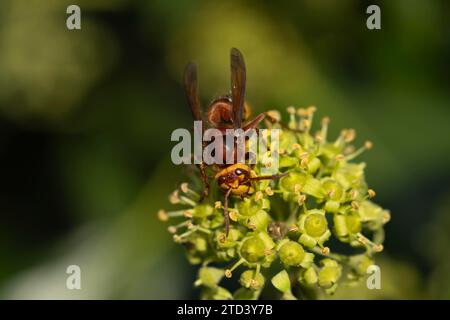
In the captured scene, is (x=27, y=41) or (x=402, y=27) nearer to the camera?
(x=402, y=27)

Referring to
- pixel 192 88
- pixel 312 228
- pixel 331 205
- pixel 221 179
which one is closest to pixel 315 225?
pixel 312 228

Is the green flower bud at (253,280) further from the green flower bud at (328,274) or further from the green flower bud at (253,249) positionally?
the green flower bud at (328,274)

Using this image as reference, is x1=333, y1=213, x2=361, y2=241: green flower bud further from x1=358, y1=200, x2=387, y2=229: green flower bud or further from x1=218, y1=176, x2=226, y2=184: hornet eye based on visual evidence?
x1=218, y1=176, x2=226, y2=184: hornet eye

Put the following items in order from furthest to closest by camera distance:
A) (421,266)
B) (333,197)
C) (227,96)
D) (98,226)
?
(98,226), (421,266), (227,96), (333,197)

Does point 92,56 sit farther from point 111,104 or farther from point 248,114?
point 248,114

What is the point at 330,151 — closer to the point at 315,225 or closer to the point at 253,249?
the point at 315,225

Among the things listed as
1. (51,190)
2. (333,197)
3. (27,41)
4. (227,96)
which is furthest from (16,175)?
(333,197)

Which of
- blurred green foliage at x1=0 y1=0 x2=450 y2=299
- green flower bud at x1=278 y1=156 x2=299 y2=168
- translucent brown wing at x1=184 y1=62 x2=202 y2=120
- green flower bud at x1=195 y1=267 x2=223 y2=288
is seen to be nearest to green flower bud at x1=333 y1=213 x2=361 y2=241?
green flower bud at x1=278 y1=156 x2=299 y2=168
